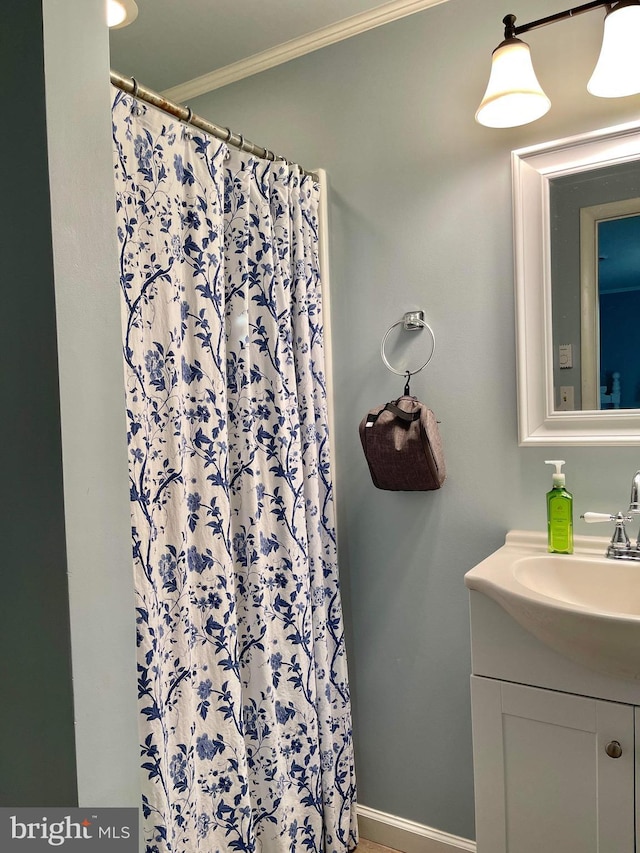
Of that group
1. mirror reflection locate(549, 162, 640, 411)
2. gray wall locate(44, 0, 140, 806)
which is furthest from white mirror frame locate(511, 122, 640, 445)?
gray wall locate(44, 0, 140, 806)

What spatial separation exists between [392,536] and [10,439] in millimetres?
1338

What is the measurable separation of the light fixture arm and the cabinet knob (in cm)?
163

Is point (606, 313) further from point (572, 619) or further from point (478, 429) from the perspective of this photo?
point (572, 619)

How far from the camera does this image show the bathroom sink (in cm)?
125

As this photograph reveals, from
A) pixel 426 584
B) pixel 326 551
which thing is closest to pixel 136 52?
pixel 326 551

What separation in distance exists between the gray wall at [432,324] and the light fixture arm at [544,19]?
0.26 ft

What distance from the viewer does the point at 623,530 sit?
1617mm

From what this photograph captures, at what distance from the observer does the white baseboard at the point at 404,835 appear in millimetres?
1948

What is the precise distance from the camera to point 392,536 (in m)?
2.04

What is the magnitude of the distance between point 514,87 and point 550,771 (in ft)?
5.15

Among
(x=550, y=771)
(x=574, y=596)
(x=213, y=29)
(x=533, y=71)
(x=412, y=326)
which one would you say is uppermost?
(x=213, y=29)

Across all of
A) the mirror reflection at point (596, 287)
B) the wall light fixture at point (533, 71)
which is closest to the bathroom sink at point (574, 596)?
the mirror reflection at point (596, 287)

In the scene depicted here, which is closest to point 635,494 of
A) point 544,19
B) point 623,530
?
point 623,530

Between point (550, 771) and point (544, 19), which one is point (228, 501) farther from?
point (544, 19)
